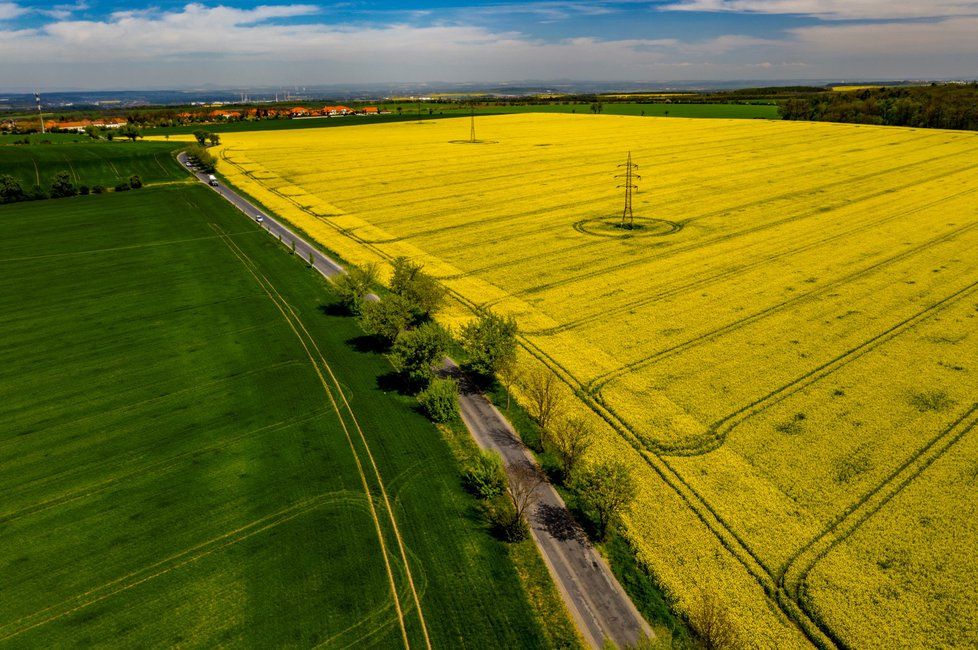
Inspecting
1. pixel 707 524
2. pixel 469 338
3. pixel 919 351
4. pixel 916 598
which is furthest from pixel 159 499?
pixel 919 351

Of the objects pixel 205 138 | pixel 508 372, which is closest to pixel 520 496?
pixel 508 372

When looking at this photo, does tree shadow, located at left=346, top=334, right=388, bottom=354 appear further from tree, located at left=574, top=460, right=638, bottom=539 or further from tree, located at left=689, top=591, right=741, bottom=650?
tree, located at left=689, top=591, right=741, bottom=650

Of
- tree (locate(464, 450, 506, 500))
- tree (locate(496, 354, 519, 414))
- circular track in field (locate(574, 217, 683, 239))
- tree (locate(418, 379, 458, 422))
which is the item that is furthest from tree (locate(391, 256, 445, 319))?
circular track in field (locate(574, 217, 683, 239))

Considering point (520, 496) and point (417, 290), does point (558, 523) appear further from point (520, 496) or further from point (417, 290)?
point (417, 290)

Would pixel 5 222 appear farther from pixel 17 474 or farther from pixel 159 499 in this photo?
pixel 159 499

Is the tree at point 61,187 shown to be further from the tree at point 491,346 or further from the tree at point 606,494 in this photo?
the tree at point 606,494

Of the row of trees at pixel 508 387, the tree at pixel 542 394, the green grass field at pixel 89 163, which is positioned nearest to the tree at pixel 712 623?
the row of trees at pixel 508 387
